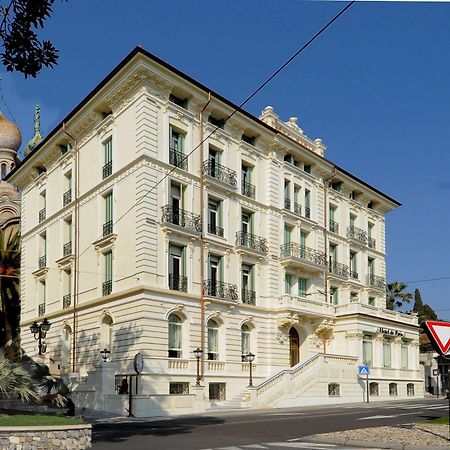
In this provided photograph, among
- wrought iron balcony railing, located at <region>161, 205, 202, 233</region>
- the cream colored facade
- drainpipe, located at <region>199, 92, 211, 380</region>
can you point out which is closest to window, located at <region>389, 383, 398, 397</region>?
the cream colored facade

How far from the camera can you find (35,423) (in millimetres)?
14570

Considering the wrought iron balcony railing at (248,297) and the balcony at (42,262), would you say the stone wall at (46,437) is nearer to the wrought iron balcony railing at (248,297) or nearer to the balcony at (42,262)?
the wrought iron balcony railing at (248,297)

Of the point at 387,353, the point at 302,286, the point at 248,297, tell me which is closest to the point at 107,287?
the point at 248,297

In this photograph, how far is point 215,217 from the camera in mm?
37219

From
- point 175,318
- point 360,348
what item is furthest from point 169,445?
point 360,348

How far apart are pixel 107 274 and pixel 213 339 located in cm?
660

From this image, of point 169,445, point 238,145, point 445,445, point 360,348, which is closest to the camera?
point 445,445

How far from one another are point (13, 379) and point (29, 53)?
752 cm

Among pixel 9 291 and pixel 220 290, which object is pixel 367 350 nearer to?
pixel 220 290

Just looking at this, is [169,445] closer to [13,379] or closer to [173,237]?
[13,379]

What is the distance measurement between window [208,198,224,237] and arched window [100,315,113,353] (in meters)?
7.15

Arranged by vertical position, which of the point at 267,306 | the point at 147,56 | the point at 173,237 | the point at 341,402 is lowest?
the point at 341,402

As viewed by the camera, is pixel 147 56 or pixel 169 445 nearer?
pixel 169 445

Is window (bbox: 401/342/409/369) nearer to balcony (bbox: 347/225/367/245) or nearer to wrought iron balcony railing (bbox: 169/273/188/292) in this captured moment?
balcony (bbox: 347/225/367/245)
